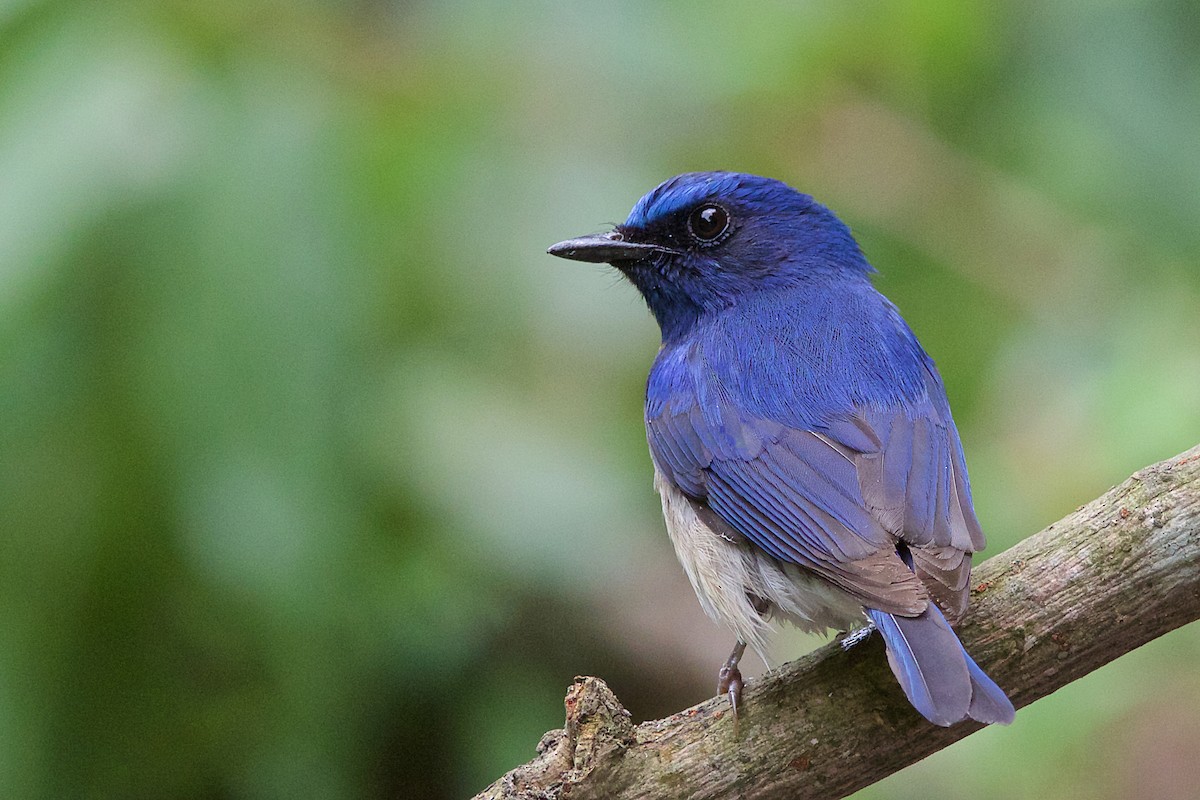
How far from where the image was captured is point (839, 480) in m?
3.16

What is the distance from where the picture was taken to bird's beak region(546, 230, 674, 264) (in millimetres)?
3914

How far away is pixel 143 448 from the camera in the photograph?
354cm

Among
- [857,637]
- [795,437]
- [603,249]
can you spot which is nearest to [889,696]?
[857,637]

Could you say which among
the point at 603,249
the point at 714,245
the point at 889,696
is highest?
the point at 603,249

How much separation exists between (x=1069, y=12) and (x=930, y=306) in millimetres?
1060

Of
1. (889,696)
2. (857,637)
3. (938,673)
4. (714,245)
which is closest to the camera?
(938,673)

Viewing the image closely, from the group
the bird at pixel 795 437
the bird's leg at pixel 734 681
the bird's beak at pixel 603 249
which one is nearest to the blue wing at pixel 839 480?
the bird at pixel 795 437

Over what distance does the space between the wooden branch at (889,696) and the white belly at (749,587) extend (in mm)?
320

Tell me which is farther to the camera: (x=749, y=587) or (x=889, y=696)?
(x=749, y=587)

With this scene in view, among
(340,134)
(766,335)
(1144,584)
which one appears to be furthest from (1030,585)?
(340,134)

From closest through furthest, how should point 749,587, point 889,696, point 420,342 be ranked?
1. point 889,696
2. point 749,587
3. point 420,342

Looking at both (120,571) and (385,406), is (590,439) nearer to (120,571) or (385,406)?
(385,406)

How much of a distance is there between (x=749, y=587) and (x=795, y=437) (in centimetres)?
37

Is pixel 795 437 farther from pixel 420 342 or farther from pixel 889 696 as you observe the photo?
pixel 420 342
